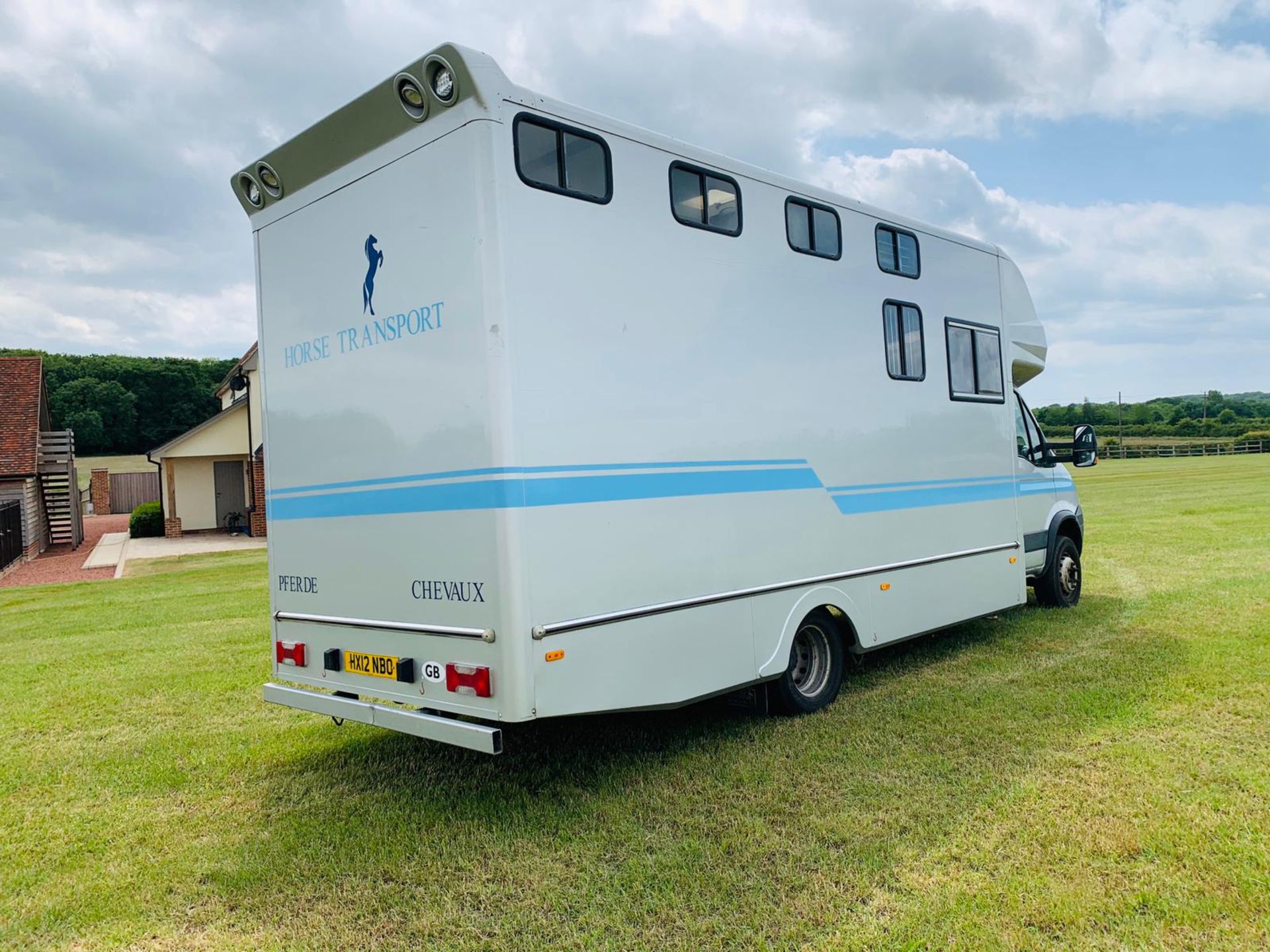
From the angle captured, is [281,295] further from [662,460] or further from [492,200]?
[662,460]

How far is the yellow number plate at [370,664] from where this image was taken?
14.6ft

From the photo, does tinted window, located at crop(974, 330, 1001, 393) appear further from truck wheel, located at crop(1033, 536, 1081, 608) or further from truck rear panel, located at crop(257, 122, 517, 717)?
truck rear panel, located at crop(257, 122, 517, 717)

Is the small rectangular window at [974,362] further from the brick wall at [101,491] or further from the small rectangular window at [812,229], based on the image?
the brick wall at [101,491]

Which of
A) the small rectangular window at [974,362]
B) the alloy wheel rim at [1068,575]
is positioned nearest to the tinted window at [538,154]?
the small rectangular window at [974,362]

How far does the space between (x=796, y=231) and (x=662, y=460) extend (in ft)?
5.96

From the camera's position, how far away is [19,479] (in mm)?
21453

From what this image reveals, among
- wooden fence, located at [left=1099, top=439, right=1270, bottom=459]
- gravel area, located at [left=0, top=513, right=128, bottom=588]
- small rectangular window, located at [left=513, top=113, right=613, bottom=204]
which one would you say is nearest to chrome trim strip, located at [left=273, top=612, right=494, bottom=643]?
small rectangular window, located at [left=513, top=113, right=613, bottom=204]

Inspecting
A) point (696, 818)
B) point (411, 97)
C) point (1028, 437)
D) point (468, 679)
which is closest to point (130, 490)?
point (1028, 437)

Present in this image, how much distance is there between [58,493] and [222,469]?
4026 millimetres

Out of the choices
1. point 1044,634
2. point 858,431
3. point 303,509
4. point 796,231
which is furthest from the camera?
point 1044,634

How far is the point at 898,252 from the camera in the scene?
6262 millimetres

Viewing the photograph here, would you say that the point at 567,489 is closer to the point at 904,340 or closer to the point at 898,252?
the point at 904,340

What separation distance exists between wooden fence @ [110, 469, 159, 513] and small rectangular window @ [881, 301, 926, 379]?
128 feet

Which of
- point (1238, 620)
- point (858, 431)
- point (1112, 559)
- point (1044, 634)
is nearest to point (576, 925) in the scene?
point (858, 431)
